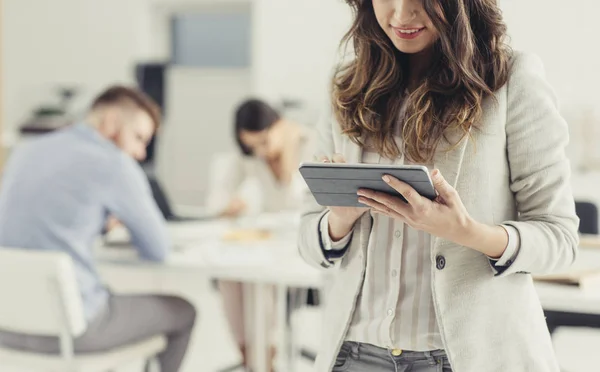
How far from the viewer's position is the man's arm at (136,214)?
2631mm

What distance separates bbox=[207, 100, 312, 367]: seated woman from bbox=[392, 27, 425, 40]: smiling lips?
255 centimetres

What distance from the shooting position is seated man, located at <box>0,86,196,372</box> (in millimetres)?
2564

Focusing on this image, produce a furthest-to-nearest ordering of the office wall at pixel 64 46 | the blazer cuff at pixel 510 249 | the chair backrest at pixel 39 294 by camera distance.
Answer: the office wall at pixel 64 46 → the chair backrest at pixel 39 294 → the blazer cuff at pixel 510 249

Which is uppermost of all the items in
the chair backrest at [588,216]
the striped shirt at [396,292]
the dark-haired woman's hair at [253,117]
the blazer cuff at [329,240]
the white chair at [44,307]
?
the dark-haired woman's hair at [253,117]

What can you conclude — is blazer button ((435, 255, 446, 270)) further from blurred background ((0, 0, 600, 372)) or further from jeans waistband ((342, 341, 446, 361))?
blurred background ((0, 0, 600, 372))

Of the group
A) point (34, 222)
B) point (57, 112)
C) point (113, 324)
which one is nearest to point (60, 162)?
point (34, 222)

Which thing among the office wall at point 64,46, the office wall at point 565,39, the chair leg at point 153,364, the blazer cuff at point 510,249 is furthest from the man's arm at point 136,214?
the office wall at point 64,46

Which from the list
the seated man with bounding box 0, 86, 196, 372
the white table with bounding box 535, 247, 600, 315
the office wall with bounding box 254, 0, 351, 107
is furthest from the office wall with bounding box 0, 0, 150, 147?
the white table with bounding box 535, 247, 600, 315

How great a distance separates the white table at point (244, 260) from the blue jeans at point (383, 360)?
1.13 metres

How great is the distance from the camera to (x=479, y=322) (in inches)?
47.5

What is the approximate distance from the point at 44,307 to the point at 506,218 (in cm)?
155

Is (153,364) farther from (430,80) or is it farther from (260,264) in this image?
(430,80)

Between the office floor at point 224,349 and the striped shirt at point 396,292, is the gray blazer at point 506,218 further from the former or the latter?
the office floor at point 224,349

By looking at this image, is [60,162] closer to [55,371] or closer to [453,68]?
[55,371]
